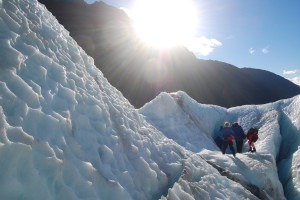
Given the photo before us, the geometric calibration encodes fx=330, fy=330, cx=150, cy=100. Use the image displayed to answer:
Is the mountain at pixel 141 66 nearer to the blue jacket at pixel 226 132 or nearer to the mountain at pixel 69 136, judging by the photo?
the blue jacket at pixel 226 132

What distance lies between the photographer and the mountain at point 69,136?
4.18 meters

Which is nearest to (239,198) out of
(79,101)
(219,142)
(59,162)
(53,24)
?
(79,101)

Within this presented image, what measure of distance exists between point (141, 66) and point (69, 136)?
67110 millimetres

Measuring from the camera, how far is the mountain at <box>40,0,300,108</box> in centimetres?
6831

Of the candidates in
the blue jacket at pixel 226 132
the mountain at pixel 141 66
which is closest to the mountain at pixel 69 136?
the blue jacket at pixel 226 132

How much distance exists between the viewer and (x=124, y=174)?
5.99 meters

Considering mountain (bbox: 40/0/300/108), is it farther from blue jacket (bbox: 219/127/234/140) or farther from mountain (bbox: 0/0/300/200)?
mountain (bbox: 0/0/300/200)

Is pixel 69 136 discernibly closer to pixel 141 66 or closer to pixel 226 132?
pixel 226 132

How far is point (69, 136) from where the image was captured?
5.23 metres

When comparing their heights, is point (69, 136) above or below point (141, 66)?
below

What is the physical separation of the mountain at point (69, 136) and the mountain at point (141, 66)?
178 ft

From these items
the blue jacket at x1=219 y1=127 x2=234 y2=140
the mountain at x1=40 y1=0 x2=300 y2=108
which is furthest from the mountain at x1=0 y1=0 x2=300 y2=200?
the mountain at x1=40 y1=0 x2=300 y2=108

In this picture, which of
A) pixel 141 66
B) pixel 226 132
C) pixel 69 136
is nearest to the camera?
pixel 69 136

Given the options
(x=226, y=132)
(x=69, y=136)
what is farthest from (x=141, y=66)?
(x=69, y=136)
